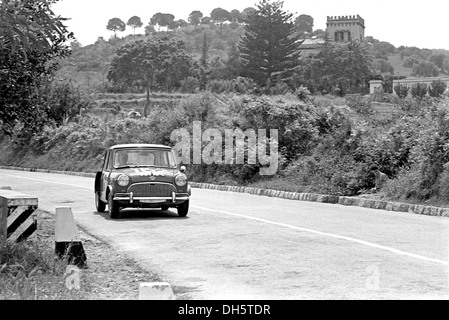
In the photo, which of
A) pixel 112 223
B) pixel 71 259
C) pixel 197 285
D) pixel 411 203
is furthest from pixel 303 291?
pixel 411 203

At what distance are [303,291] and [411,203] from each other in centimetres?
1139

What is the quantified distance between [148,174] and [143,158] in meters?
1.15

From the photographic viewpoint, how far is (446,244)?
11359 millimetres

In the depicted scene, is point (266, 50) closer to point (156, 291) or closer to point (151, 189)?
point (151, 189)

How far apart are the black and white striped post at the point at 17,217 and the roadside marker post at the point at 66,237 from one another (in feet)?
A: 2.91

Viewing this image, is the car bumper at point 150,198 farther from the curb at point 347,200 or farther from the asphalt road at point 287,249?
the curb at point 347,200

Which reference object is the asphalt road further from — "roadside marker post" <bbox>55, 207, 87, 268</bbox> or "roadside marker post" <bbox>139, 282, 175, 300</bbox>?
"roadside marker post" <bbox>139, 282, 175, 300</bbox>

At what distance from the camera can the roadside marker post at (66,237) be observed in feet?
31.7

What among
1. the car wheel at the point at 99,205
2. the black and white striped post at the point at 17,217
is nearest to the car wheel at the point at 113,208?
the car wheel at the point at 99,205

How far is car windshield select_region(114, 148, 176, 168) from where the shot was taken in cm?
1731

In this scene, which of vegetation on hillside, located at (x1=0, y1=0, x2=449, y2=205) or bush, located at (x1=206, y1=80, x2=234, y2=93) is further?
bush, located at (x1=206, y1=80, x2=234, y2=93)

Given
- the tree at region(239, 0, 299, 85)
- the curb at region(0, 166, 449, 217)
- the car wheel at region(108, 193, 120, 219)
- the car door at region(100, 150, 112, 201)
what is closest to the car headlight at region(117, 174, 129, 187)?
the car wheel at region(108, 193, 120, 219)

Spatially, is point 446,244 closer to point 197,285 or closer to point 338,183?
point 197,285

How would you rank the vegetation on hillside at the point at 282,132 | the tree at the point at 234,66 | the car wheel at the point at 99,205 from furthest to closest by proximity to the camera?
1. the tree at the point at 234,66
2. the vegetation on hillside at the point at 282,132
3. the car wheel at the point at 99,205
